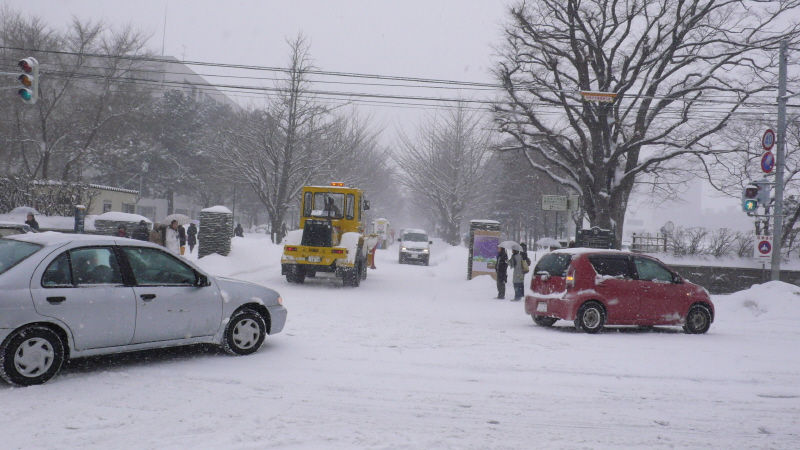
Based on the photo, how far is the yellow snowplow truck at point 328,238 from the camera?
18.6m

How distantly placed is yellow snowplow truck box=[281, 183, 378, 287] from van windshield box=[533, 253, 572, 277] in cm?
792

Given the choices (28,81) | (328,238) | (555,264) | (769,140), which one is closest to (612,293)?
(555,264)

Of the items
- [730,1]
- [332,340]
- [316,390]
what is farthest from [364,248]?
[730,1]

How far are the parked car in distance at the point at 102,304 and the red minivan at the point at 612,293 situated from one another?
5.82 metres

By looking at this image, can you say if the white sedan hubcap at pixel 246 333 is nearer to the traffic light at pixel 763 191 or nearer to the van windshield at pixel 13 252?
the van windshield at pixel 13 252

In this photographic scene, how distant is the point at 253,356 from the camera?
7.71 meters

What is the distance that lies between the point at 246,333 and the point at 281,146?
32992 mm

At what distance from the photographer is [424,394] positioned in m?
6.24

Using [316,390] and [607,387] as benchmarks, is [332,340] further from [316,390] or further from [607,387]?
[607,387]

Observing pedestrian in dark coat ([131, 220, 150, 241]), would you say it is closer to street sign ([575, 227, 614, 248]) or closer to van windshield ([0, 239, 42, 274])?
van windshield ([0, 239, 42, 274])

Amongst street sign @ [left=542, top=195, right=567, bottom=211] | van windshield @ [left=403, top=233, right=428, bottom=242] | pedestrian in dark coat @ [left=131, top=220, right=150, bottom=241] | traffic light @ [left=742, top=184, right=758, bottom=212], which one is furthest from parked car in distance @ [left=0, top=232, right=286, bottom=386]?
van windshield @ [left=403, top=233, right=428, bottom=242]

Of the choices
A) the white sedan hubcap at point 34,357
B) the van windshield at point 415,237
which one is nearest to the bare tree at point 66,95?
the van windshield at point 415,237

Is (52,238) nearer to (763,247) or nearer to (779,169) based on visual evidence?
(763,247)

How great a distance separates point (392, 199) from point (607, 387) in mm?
82885
